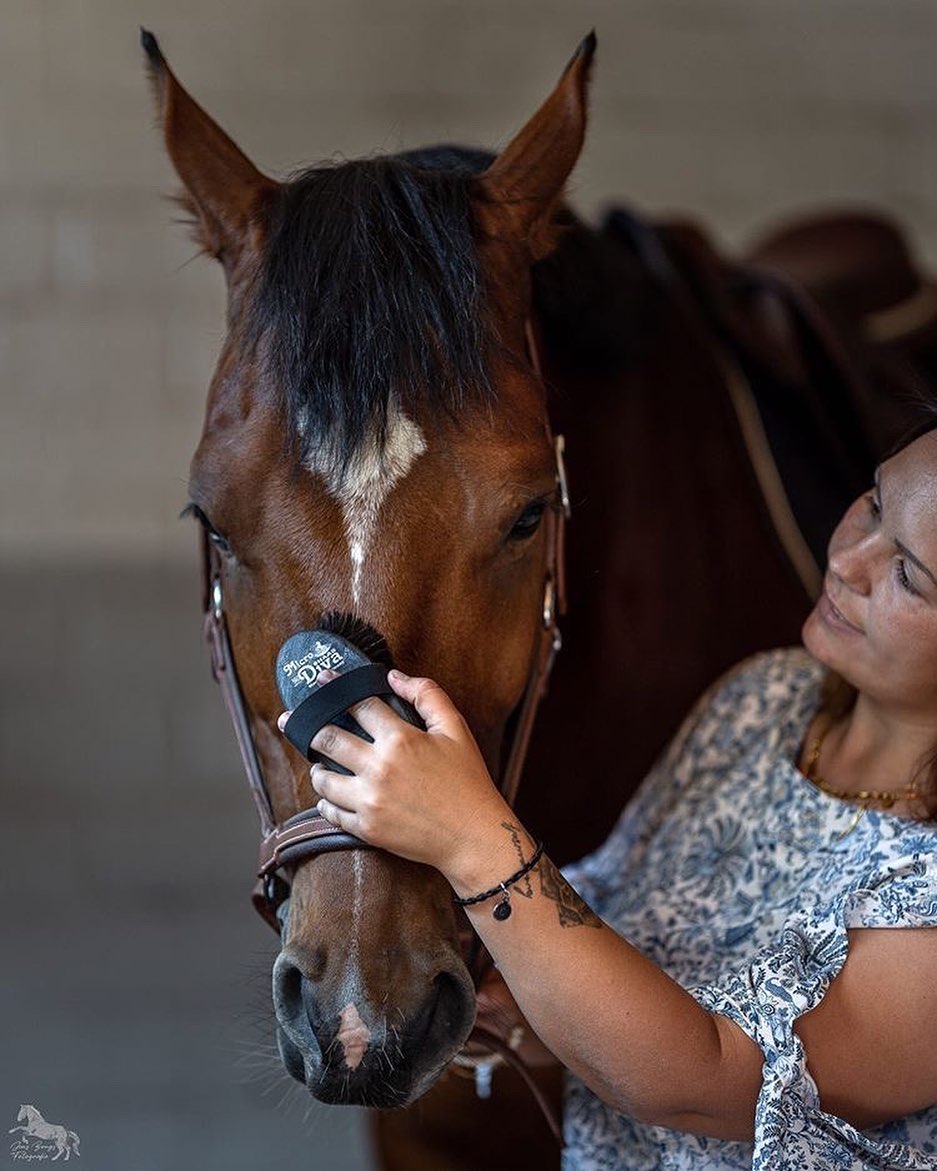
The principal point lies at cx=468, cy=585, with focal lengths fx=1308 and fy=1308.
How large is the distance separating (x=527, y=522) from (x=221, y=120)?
2483 millimetres

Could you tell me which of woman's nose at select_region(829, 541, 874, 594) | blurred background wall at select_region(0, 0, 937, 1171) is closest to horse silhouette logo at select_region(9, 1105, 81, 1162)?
woman's nose at select_region(829, 541, 874, 594)

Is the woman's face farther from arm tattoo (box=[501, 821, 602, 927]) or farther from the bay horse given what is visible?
arm tattoo (box=[501, 821, 602, 927])

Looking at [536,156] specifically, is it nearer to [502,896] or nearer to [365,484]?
[365,484]

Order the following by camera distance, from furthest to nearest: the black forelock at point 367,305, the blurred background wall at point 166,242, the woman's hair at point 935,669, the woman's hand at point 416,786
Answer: the blurred background wall at point 166,242 → the woman's hair at point 935,669 → the black forelock at point 367,305 → the woman's hand at point 416,786

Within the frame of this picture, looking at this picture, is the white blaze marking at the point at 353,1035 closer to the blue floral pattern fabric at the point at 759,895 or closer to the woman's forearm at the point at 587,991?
the woman's forearm at the point at 587,991

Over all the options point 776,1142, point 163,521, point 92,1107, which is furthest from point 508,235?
point 163,521

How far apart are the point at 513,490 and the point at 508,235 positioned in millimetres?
265

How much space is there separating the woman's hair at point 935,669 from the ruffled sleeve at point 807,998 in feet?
0.26

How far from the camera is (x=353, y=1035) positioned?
859 millimetres

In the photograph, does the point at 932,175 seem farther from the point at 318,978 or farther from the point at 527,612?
the point at 318,978

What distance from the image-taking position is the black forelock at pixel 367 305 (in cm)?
97

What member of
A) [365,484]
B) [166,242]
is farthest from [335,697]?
[166,242]

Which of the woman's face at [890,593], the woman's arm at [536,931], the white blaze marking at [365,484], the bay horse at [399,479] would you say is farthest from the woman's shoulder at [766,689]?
the white blaze marking at [365,484]

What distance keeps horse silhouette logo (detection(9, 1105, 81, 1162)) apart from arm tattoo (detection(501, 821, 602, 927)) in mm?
561
